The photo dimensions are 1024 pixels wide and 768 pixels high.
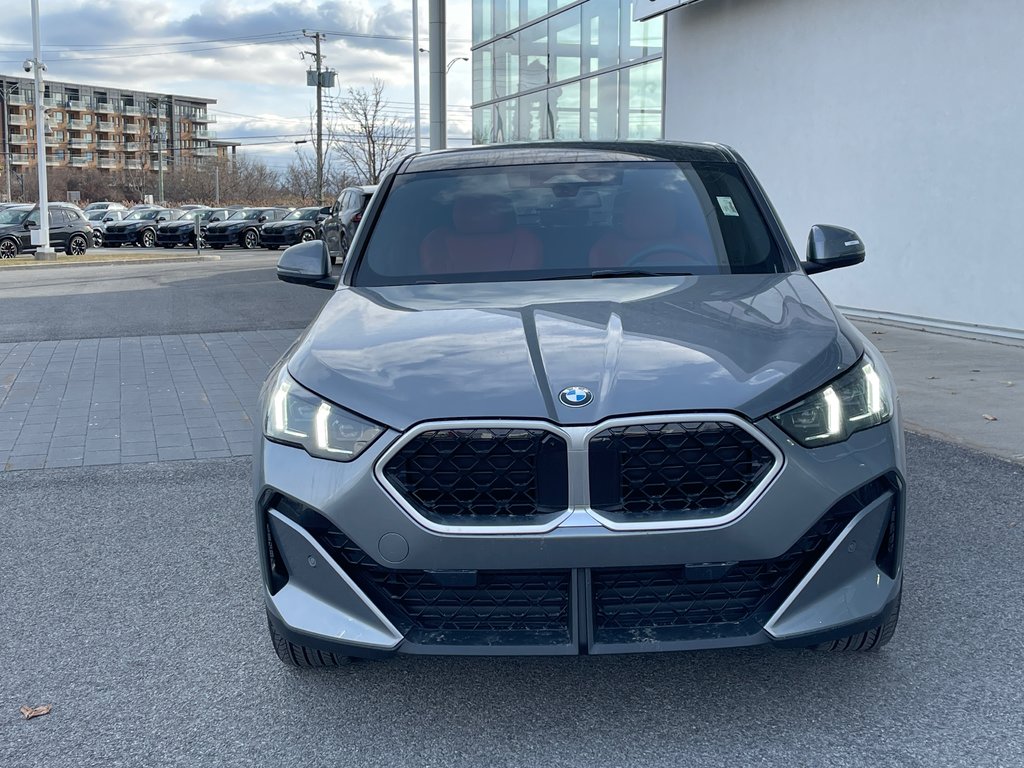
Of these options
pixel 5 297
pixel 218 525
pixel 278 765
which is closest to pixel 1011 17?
pixel 218 525

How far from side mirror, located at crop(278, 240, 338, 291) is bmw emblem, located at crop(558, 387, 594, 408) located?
199 centimetres

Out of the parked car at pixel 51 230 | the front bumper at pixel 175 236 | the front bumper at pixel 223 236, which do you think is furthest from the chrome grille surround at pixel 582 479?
the front bumper at pixel 175 236

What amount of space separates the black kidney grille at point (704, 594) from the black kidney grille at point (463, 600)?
0.13 m

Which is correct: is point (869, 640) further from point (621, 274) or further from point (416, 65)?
point (416, 65)

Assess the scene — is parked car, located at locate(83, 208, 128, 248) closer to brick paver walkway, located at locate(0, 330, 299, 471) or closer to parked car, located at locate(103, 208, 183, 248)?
parked car, located at locate(103, 208, 183, 248)

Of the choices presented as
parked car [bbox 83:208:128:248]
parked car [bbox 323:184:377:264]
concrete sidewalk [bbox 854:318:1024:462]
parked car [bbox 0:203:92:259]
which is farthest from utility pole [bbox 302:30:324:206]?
concrete sidewalk [bbox 854:318:1024:462]

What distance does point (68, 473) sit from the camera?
6.03 m

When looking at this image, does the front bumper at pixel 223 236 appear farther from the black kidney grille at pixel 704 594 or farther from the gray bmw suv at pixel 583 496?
the black kidney grille at pixel 704 594

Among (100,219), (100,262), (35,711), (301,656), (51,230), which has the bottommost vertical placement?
(35,711)

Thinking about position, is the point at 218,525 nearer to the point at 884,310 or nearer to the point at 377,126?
the point at 884,310

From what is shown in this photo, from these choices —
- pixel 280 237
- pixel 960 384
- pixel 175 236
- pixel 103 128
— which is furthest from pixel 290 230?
pixel 103 128

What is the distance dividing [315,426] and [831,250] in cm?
239

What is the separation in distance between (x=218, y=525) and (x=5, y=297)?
1453cm

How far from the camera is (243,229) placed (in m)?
38.3
